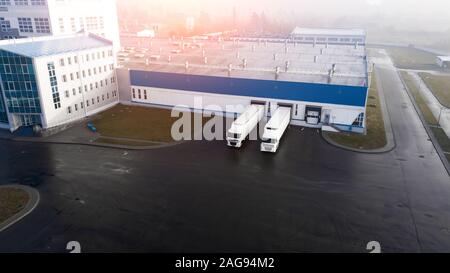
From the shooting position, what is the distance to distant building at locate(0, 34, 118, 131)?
45406 mm

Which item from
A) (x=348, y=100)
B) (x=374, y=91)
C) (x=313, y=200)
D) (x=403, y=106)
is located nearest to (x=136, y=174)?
(x=313, y=200)

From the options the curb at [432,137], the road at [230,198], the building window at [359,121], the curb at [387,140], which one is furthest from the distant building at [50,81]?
the curb at [432,137]

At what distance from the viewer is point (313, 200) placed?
30922mm

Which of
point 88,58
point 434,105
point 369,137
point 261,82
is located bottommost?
point 369,137

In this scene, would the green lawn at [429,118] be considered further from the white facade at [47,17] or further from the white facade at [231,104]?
the white facade at [47,17]

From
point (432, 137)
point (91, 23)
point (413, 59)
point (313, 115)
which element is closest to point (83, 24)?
point (91, 23)

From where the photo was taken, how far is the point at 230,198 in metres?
31.2

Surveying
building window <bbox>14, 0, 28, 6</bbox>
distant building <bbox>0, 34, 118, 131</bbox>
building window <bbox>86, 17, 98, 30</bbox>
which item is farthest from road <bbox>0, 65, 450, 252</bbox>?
building window <bbox>86, 17, 98, 30</bbox>

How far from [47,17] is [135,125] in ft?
85.9

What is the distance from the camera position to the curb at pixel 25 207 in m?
27.1

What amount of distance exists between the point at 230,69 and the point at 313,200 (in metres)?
32.0

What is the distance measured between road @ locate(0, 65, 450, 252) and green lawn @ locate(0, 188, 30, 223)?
1.51 meters

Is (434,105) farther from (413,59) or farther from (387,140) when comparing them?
(413,59)

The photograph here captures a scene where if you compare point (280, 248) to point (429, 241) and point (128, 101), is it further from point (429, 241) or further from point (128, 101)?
point (128, 101)
